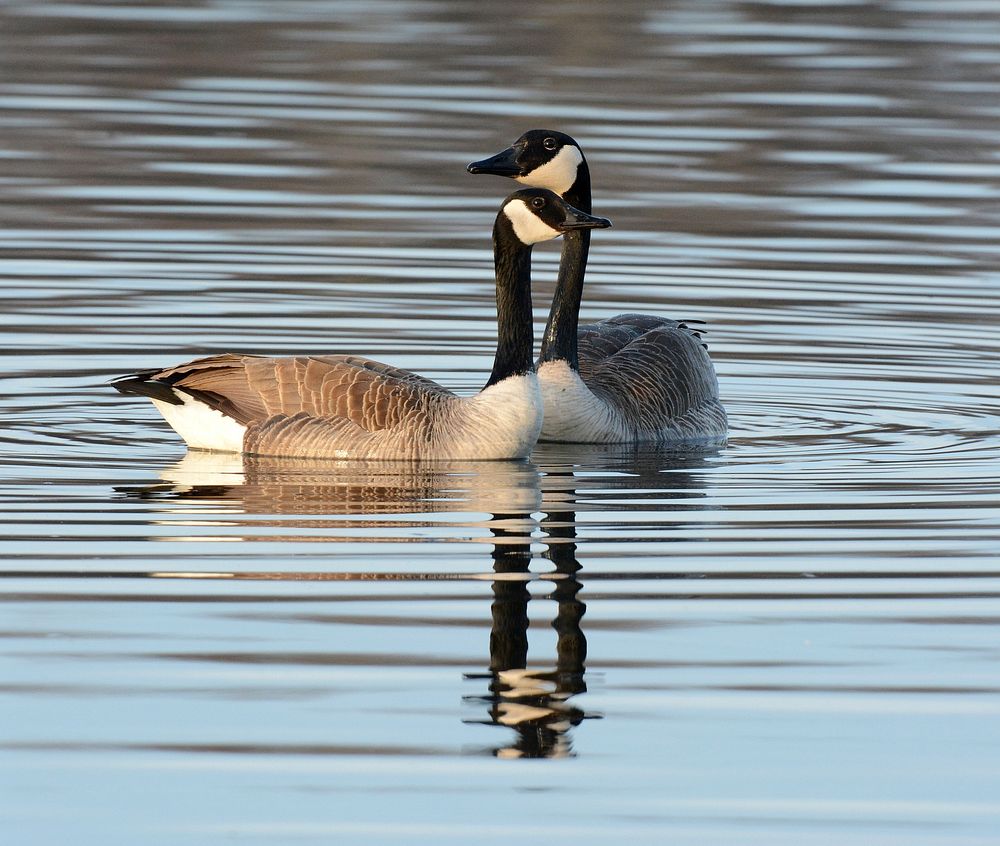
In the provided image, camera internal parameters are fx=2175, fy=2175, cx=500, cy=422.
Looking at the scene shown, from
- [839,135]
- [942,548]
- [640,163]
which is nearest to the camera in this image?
[942,548]

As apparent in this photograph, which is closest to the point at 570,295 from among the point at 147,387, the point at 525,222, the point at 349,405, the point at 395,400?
the point at 525,222

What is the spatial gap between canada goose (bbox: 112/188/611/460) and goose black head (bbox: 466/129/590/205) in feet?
4.39

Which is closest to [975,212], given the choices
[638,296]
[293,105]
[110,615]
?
[638,296]

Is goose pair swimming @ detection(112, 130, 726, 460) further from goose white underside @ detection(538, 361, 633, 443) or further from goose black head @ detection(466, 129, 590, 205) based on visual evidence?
goose black head @ detection(466, 129, 590, 205)

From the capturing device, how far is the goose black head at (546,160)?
14.7 meters

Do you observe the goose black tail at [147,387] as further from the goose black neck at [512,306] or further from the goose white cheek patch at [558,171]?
the goose white cheek patch at [558,171]

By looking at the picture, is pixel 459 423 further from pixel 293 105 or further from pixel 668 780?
pixel 293 105

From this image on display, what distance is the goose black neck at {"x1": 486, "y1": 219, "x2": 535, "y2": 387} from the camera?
1336 centimetres

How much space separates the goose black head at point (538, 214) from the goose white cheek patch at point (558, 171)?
1288 millimetres

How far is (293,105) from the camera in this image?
95.1ft

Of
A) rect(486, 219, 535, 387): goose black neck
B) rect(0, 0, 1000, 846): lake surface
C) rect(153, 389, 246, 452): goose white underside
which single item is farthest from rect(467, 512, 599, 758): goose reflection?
rect(153, 389, 246, 452): goose white underside

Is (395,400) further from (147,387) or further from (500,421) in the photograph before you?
(147,387)

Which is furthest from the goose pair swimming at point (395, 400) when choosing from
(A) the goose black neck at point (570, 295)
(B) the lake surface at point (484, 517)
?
(A) the goose black neck at point (570, 295)

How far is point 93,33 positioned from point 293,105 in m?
8.98
